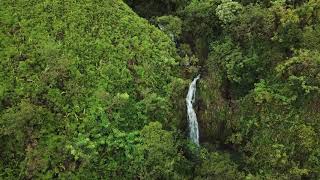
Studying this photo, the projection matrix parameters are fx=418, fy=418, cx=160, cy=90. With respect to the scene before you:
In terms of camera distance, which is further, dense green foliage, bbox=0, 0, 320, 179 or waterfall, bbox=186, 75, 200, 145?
waterfall, bbox=186, 75, 200, 145

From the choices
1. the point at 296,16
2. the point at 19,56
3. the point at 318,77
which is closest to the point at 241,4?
the point at 296,16

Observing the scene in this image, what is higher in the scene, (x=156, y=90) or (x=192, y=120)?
(x=156, y=90)

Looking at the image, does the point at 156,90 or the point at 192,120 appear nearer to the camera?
the point at 156,90

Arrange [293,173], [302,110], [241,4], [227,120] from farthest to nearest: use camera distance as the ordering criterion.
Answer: [241,4], [227,120], [302,110], [293,173]

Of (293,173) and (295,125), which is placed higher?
(295,125)

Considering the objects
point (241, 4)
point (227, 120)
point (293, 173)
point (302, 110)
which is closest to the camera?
point (293, 173)

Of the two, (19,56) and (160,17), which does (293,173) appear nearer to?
(160,17)

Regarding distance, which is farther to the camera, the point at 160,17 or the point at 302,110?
the point at 160,17

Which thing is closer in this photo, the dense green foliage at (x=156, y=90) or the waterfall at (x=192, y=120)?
the dense green foliage at (x=156, y=90)
